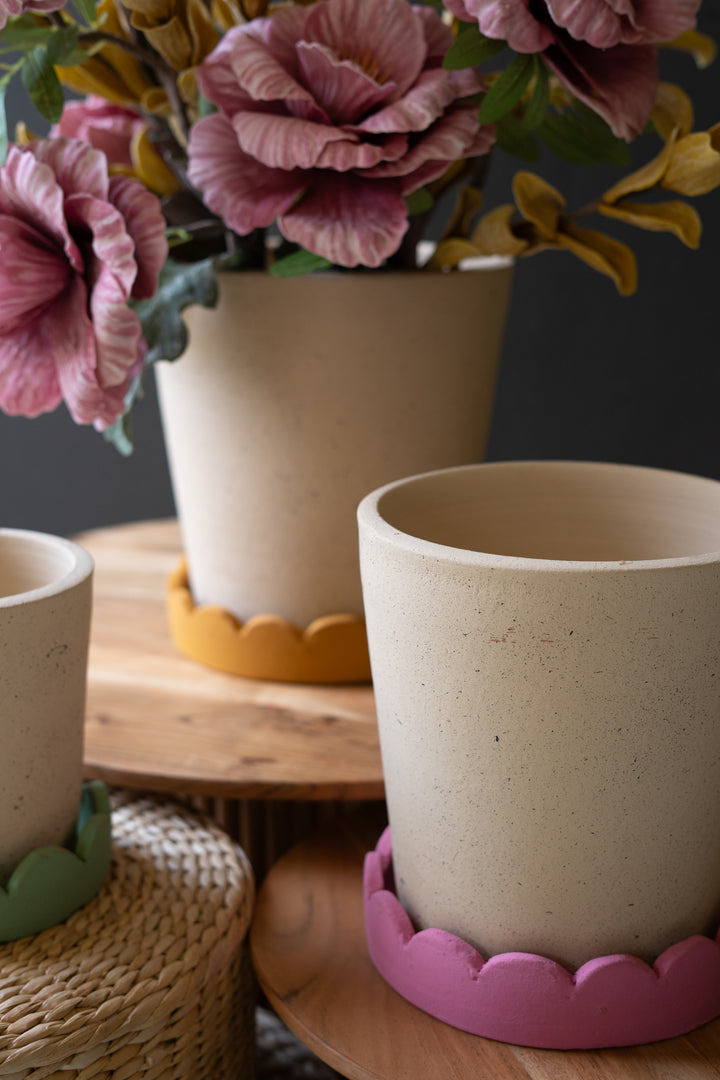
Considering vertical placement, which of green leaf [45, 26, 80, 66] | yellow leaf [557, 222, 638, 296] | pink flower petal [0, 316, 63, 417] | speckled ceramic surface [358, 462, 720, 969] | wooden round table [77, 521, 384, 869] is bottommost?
wooden round table [77, 521, 384, 869]

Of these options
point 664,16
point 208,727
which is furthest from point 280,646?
point 664,16

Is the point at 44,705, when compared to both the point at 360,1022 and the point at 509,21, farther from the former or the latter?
the point at 509,21

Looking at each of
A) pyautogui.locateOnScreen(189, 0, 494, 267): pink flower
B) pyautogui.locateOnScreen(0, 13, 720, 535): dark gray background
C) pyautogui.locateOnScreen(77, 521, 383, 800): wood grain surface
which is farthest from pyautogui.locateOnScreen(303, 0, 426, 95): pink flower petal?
pyautogui.locateOnScreen(0, 13, 720, 535): dark gray background

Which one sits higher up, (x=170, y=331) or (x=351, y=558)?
(x=170, y=331)

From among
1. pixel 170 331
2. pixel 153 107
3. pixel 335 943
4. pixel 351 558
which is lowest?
pixel 335 943

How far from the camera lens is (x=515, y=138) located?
22.0 inches

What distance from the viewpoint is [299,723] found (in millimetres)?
609

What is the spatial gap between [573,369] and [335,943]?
2.16 ft

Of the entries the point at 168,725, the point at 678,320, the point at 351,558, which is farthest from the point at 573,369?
the point at 168,725

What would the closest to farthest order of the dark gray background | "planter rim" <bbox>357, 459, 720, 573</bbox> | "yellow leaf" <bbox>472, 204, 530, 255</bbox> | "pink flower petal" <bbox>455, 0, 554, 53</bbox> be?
"planter rim" <bbox>357, 459, 720, 573</bbox>
"pink flower petal" <bbox>455, 0, 554, 53</bbox>
"yellow leaf" <bbox>472, 204, 530, 255</bbox>
the dark gray background

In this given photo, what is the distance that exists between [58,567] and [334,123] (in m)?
0.26

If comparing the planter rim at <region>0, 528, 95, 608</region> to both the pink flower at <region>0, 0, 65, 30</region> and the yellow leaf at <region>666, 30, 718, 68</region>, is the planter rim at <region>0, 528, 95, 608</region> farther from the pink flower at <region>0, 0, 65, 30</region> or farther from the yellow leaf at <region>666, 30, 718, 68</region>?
the yellow leaf at <region>666, 30, 718, 68</region>

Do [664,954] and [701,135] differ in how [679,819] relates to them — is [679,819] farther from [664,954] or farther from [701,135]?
→ [701,135]

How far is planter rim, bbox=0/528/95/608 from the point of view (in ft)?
1.42
